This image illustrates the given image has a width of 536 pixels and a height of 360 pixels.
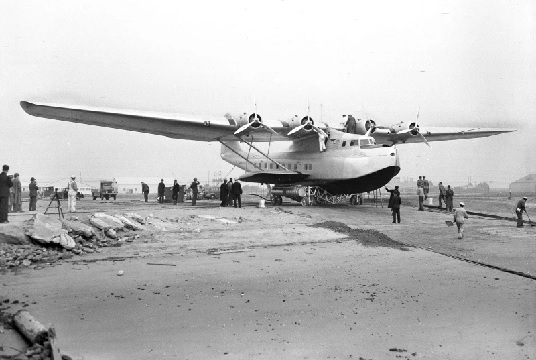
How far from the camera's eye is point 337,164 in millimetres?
21719

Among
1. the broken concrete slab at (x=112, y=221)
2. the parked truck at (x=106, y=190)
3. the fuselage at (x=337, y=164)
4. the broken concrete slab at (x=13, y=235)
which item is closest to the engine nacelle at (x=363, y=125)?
the fuselage at (x=337, y=164)

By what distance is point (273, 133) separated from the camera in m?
23.0

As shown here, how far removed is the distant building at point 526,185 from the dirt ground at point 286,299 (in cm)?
5818

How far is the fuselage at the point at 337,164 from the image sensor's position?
19.6 m

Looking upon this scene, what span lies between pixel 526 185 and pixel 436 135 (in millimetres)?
51480

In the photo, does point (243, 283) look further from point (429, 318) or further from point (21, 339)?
point (21, 339)

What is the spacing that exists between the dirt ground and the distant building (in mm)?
58179

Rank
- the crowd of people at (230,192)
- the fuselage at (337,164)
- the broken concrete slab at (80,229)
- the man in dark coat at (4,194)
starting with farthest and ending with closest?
the crowd of people at (230,192) < the fuselage at (337,164) < the man in dark coat at (4,194) < the broken concrete slab at (80,229)

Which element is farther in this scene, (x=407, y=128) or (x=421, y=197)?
(x=407, y=128)

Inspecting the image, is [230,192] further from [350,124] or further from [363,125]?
[363,125]

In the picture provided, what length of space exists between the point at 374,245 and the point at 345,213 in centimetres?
778

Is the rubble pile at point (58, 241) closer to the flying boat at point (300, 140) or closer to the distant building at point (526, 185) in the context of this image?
the flying boat at point (300, 140)

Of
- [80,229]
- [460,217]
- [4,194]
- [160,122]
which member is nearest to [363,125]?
[160,122]

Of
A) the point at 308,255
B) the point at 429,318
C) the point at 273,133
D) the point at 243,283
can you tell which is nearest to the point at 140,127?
the point at 273,133
